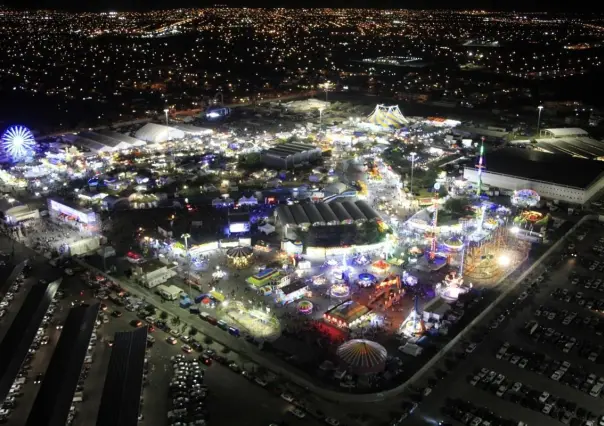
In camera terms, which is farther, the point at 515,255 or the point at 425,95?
the point at 425,95

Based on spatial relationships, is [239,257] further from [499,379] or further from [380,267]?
[499,379]

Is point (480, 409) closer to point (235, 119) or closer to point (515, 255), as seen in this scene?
point (515, 255)

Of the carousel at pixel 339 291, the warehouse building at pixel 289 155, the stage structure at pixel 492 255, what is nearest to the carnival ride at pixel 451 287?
the stage structure at pixel 492 255

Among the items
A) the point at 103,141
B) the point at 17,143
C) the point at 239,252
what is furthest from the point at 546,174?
the point at 17,143

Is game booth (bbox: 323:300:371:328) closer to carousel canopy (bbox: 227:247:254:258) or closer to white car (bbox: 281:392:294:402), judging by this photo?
white car (bbox: 281:392:294:402)

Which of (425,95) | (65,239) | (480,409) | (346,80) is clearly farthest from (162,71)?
(480,409)

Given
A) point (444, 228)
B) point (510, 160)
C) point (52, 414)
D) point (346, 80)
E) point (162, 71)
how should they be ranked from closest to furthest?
point (52, 414) < point (444, 228) < point (510, 160) < point (346, 80) < point (162, 71)

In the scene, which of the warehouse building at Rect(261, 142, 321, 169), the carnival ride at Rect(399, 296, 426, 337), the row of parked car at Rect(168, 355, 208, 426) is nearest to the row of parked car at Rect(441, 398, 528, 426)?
the carnival ride at Rect(399, 296, 426, 337)
